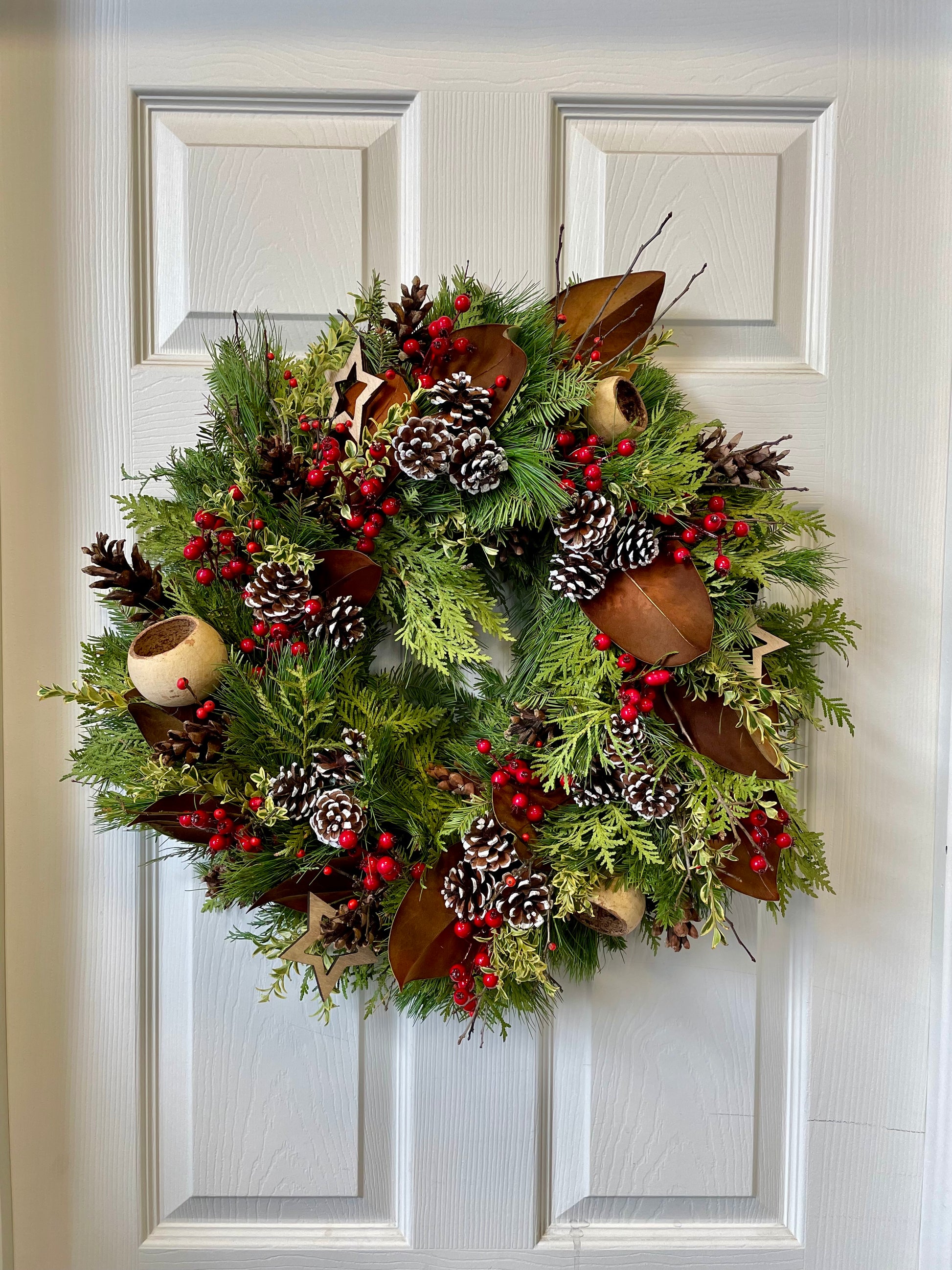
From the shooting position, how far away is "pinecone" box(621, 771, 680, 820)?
1.99 ft

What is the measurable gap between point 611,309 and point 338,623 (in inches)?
14.4

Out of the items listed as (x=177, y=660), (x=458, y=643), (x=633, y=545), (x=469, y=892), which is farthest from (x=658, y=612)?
(x=177, y=660)

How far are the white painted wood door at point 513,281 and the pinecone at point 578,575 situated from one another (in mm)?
262

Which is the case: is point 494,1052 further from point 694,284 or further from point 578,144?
point 578,144

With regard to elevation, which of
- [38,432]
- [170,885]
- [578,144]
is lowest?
[170,885]

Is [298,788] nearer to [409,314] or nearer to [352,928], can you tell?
[352,928]

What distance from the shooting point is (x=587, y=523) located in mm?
604

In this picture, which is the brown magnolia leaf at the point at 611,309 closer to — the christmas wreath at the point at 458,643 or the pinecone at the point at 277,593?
the christmas wreath at the point at 458,643

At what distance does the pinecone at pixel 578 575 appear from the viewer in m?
0.61

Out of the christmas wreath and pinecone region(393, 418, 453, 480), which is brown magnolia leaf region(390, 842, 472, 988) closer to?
the christmas wreath

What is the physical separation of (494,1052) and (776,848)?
0.36 meters

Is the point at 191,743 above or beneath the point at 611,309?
beneath

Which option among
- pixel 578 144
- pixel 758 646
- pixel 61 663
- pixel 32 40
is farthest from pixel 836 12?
pixel 61 663

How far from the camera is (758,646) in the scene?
633 millimetres
